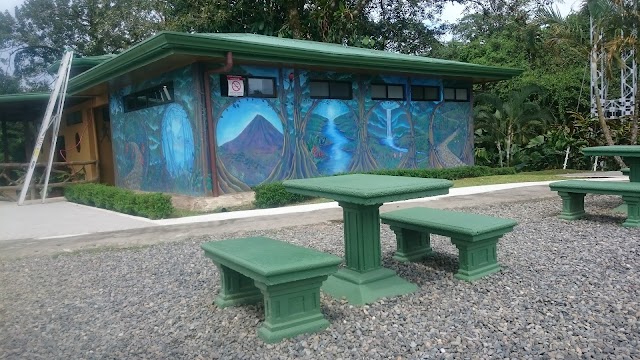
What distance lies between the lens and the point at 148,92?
1196 centimetres

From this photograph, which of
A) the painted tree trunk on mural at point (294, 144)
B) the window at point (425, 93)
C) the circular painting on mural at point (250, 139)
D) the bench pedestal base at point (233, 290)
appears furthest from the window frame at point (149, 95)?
the bench pedestal base at point (233, 290)

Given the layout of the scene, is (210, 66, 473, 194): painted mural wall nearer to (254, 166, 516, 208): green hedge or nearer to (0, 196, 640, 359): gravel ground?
(254, 166, 516, 208): green hedge

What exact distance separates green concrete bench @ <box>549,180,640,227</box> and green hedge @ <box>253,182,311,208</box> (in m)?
4.83

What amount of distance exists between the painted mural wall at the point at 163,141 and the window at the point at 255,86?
0.58 m

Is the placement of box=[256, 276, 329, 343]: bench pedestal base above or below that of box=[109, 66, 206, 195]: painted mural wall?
below

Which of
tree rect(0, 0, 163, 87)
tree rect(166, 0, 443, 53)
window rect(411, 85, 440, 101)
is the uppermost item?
tree rect(0, 0, 163, 87)

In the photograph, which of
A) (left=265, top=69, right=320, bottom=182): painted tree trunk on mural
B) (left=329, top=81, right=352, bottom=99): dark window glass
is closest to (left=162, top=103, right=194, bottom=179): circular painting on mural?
(left=265, top=69, right=320, bottom=182): painted tree trunk on mural

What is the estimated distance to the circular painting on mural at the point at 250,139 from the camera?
10406 mm

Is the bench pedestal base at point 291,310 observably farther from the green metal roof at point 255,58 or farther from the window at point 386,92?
the window at point 386,92

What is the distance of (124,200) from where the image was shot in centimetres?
1014

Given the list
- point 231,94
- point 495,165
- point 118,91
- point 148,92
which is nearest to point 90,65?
point 118,91

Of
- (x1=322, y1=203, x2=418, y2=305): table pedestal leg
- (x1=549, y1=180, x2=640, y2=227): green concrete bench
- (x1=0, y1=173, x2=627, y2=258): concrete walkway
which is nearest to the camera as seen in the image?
(x1=322, y1=203, x2=418, y2=305): table pedestal leg

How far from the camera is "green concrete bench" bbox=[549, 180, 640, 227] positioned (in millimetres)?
6582

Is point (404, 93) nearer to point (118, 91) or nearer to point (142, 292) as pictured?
point (118, 91)
